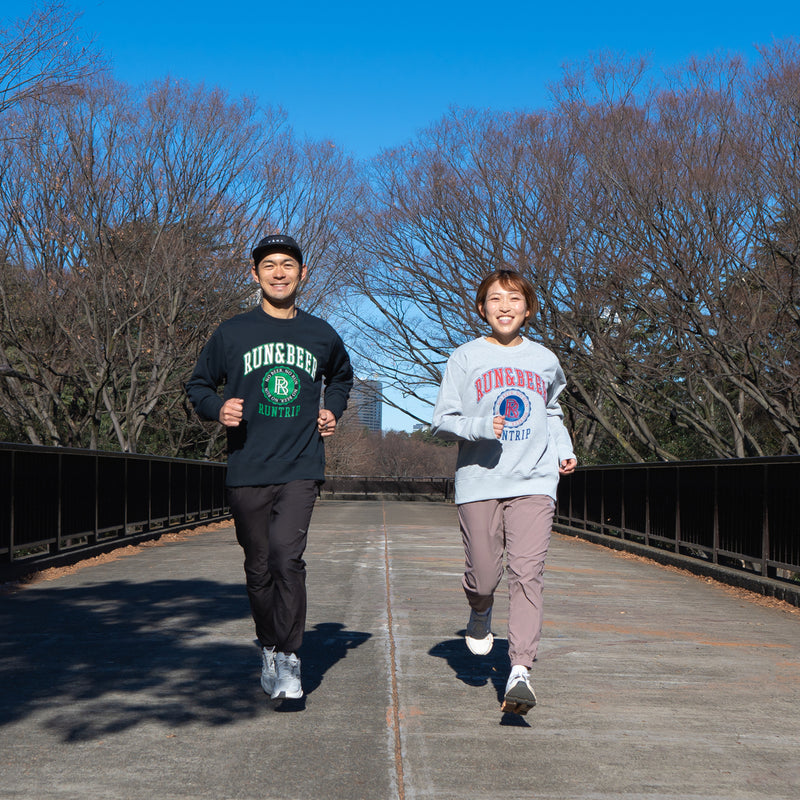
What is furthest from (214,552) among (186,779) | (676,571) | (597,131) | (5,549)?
(597,131)

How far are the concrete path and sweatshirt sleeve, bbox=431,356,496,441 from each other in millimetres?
1168

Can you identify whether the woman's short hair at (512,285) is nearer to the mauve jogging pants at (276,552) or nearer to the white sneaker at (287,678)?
the mauve jogging pants at (276,552)

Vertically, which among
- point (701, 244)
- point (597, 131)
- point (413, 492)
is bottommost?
point (413, 492)

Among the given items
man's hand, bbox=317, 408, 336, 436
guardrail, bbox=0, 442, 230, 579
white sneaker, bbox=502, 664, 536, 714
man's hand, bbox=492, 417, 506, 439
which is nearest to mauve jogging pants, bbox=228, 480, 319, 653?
man's hand, bbox=317, 408, 336, 436

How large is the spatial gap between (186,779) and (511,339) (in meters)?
2.34

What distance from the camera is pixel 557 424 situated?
4.58 m

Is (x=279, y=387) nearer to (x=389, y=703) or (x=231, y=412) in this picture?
(x=231, y=412)

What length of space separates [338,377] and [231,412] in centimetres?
70

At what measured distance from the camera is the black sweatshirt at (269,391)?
14.3 feet

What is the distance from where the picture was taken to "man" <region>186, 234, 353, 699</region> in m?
4.32

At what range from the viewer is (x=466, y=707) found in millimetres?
4422

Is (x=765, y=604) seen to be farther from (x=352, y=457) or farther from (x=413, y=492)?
(x=352, y=457)

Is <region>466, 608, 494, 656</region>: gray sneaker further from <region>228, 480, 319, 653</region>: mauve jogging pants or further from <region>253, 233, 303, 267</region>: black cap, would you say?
<region>253, 233, 303, 267</region>: black cap

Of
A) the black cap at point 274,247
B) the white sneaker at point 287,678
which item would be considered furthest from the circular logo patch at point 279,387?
the white sneaker at point 287,678
